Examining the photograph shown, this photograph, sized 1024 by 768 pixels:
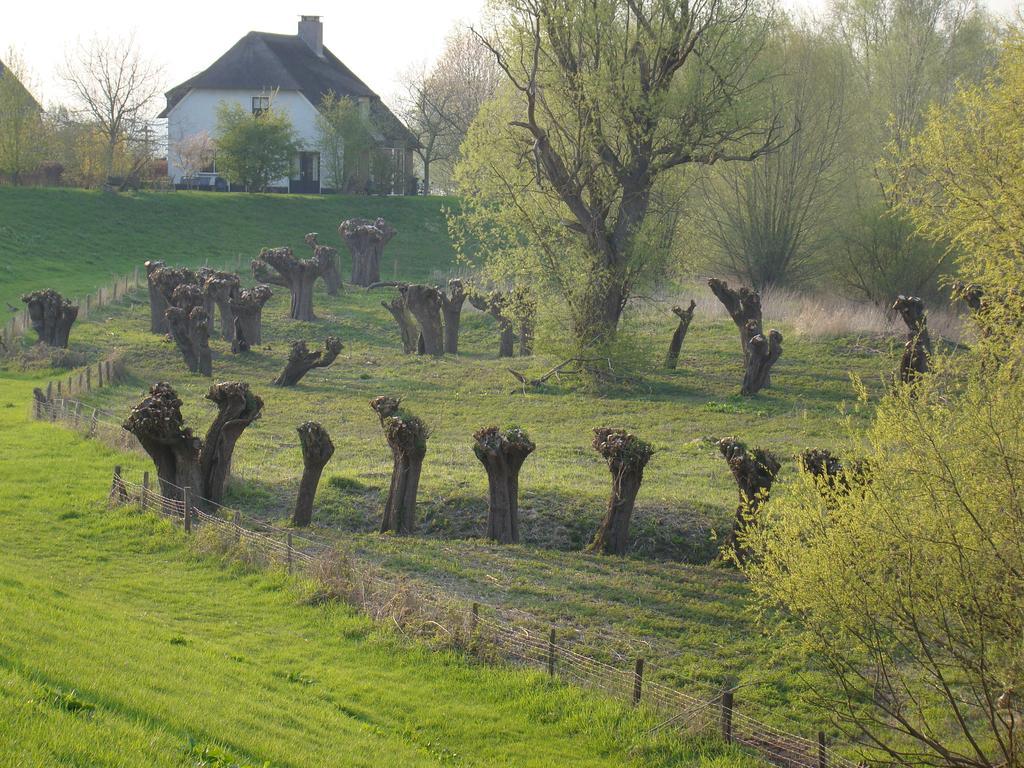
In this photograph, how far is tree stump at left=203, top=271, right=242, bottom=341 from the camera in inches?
1452

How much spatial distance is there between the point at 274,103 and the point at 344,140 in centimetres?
628

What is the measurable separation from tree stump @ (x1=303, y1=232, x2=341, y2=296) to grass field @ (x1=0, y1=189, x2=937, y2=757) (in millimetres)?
816

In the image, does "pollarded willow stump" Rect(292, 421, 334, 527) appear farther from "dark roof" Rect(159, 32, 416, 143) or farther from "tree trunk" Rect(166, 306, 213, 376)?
"dark roof" Rect(159, 32, 416, 143)

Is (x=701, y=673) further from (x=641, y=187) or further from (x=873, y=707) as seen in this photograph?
(x=641, y=187)

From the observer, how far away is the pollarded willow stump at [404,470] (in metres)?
18.0

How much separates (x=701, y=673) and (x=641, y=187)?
20991mm

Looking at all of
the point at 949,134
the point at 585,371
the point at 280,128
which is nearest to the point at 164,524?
the point at 949,134

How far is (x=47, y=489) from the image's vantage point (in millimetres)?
19250

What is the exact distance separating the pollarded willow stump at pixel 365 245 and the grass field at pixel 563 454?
2.20 metres

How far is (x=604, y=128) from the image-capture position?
31.2 metres

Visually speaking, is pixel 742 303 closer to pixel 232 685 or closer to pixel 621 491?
pixel 621 491

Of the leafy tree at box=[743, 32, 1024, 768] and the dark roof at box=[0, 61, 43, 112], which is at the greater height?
the dark roof at box=[0, 61, 43, 112]

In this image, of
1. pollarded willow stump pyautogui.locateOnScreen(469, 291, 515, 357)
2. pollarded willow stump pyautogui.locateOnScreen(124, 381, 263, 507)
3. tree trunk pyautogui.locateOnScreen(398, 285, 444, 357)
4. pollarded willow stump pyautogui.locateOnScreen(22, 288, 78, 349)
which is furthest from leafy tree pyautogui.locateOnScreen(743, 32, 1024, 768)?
pollarded willow stump pyautogui.locateOnScreen(22, 288, 78, 349)

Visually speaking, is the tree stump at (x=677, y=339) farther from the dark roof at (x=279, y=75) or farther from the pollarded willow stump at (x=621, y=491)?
the dark roof at (x=279, y=75)
